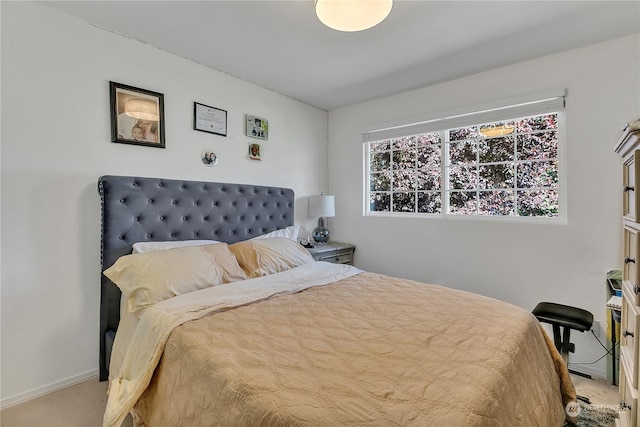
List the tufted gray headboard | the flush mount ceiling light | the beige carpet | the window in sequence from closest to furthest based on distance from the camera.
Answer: the flush mount ceiling light → the beige carpet → the tufted gray headboard → the window

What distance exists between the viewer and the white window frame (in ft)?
8.13

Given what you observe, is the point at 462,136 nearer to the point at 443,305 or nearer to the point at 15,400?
the point at 443,305

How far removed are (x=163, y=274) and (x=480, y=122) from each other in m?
2.90

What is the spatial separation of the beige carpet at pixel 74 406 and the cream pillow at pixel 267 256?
1.14 metres

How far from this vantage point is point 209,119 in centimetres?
276

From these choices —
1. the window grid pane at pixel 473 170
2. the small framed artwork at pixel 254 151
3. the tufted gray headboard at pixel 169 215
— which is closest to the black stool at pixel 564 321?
the window grid pane at pixel 473 170

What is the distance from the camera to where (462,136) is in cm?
302

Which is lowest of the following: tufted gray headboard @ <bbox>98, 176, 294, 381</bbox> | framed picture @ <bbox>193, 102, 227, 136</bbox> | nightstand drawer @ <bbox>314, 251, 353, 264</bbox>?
nightstand drawer @ <bbox>314, 251, 353, 264</bbox>

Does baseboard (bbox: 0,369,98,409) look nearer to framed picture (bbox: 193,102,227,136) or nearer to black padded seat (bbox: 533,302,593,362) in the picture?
framed picture (bbox: 193,102,227,136)

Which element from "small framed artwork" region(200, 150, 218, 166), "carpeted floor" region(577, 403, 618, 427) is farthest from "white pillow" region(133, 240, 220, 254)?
"carpeted floor" region(577, 403, 618, 427)

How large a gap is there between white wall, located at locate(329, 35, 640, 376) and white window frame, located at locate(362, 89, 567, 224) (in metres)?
0.06

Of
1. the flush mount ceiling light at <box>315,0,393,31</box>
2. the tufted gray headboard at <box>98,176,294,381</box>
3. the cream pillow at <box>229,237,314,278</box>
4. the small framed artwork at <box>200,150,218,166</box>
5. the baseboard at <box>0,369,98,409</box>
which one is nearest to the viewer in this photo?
the flush mount ceiling light at <box>315,0,393,31</box>

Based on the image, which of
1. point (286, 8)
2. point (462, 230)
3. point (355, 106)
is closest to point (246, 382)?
point (286, 8)

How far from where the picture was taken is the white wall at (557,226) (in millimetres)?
2234
